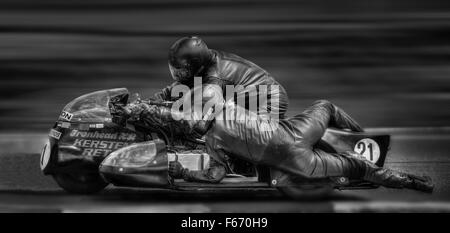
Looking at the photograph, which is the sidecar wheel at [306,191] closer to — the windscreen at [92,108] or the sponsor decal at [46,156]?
the windscreen at [92,108]

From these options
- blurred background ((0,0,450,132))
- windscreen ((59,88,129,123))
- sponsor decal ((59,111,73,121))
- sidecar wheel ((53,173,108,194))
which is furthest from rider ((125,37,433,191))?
blurred background ((0,0,450,132))

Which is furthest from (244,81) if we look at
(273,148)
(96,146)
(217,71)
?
(96,146)

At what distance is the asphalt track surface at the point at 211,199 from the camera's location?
4039mm

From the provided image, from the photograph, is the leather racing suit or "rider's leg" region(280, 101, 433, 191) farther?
the leather racing suit

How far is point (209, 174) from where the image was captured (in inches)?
157

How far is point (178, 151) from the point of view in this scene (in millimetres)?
4074

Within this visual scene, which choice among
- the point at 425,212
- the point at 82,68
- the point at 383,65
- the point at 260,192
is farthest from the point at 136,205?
the point at 383,65

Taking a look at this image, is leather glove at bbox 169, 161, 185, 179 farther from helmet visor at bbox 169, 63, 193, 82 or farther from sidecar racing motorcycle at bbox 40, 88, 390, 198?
helmet visor at bbox 169, 63, 193, 82

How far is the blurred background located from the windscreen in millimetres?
1837

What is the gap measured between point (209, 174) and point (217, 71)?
64cm

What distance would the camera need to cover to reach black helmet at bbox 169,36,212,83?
4121 millimetres

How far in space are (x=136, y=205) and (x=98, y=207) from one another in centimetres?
23

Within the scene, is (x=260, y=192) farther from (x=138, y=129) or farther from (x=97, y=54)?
(x=97, y=54)

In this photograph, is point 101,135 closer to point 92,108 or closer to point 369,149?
point 92,108
